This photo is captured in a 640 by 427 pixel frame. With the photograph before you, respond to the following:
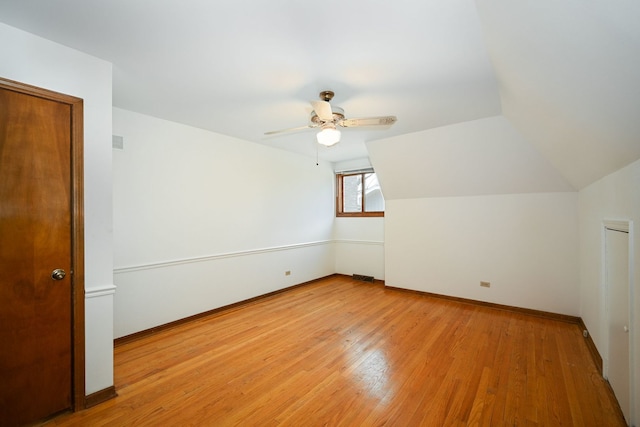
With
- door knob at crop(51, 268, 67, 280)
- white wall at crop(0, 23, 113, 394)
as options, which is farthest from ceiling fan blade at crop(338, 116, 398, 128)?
door knob at crop(51, 268, 67, 280)

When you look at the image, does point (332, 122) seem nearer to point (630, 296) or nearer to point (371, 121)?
point (371, 121)

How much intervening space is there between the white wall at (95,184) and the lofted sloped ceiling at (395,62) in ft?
0.49

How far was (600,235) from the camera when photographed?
2.43 m

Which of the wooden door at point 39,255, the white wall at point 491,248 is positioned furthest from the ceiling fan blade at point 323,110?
the white wall at point 491,248

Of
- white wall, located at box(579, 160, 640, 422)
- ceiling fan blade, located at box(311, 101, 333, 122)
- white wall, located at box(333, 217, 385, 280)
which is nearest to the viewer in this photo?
white wall, located at box(579, 160, 640, 422)

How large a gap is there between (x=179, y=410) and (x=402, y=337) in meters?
2.23

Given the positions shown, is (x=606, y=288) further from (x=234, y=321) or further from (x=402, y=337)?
(x=234, y=321)

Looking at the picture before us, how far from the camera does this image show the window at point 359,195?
5.55 metres

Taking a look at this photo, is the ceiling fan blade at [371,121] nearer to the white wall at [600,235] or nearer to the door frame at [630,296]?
the white wall at [600,235]

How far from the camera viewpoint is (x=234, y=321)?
3449mm

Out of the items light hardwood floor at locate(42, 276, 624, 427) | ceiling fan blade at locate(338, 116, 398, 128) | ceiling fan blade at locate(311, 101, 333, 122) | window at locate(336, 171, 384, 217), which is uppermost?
ceiling fan blade at locate(311, 101, 333, 122)

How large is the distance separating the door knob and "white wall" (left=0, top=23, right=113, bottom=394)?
0.42ft

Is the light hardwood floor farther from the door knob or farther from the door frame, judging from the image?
the door knob

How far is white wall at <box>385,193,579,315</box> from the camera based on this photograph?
3502 mm
